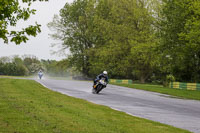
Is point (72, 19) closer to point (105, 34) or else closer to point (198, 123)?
point (105, 34)

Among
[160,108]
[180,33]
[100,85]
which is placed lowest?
[160,108]

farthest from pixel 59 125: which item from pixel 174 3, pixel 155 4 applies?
pixel 155 4

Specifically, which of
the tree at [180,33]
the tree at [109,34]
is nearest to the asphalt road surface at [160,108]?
the tree at [180,33]

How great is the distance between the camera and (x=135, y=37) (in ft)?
159

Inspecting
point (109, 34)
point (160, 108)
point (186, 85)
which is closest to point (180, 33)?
point (186, 85)

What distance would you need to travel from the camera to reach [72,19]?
205 feet

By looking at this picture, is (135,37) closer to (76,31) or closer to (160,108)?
(76,31)

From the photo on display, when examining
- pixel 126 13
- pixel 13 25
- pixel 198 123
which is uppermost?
pixel 126 13

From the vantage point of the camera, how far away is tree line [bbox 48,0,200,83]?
125 ft

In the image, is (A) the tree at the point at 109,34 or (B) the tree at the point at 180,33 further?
(A) the tree at the point at 109,34

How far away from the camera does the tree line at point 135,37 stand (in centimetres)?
3819

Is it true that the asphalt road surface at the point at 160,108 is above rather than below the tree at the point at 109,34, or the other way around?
below

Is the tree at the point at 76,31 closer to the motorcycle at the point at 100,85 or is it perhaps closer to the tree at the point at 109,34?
the tree at the point at 109,34

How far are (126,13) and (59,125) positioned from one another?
144 ft
